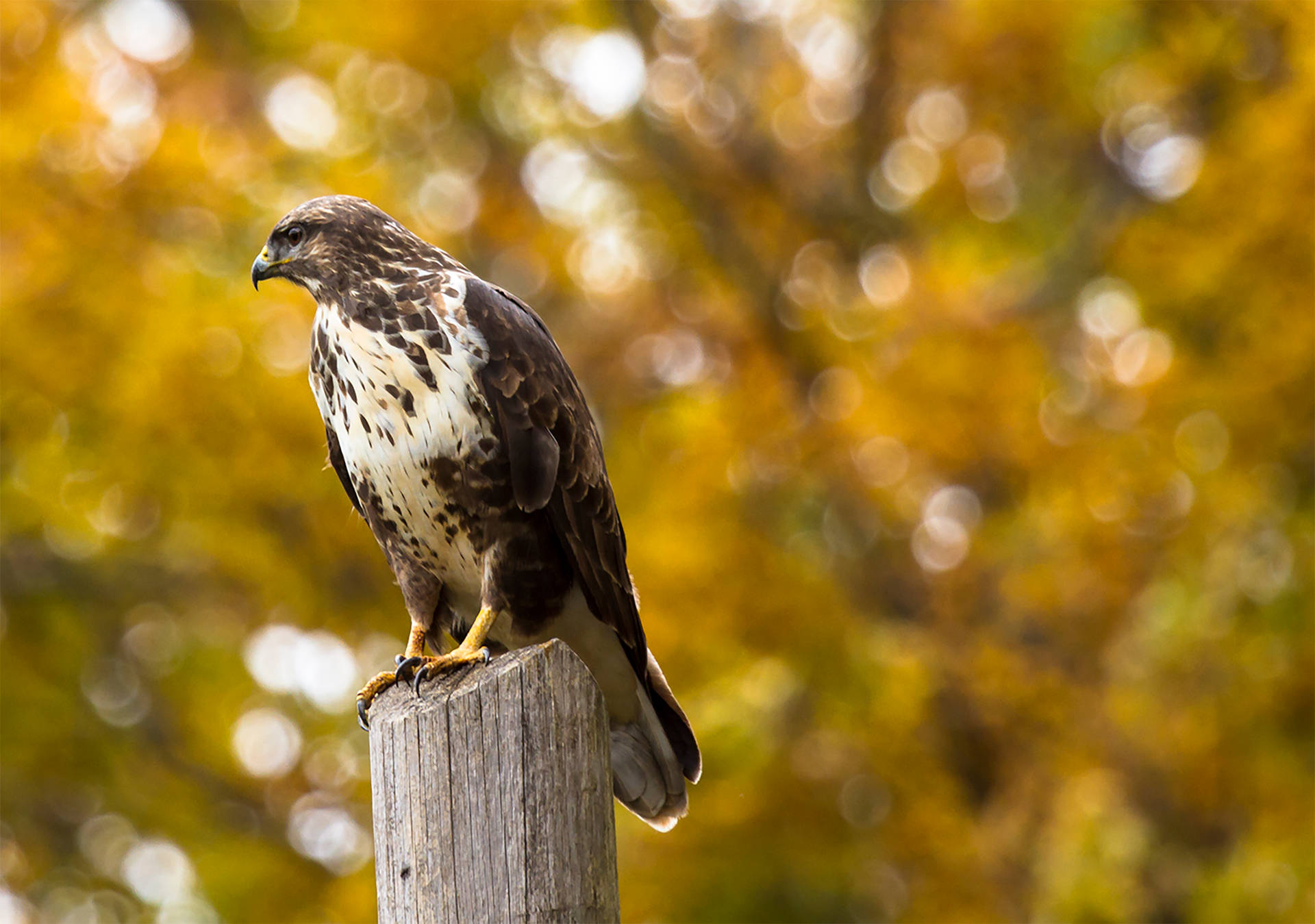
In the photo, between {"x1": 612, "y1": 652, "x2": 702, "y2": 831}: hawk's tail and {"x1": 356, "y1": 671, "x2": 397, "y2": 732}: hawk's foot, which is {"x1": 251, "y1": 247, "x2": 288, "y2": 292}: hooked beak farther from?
{"x1": 612, "y1": 652, "x2": 702, "y2": 831}: hawk's tail

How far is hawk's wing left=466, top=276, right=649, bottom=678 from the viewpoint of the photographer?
10.4 ft

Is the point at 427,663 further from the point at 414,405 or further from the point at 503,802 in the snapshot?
the point at 503,802

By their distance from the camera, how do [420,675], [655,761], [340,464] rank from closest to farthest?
[420,675] → [655,761] → [340,464]

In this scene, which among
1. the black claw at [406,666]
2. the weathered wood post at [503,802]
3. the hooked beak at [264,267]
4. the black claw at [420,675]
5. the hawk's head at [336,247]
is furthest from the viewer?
the hooked beak at [264,267]

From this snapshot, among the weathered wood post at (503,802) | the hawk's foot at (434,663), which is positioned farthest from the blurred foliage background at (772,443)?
the weathered wood post at (503,802)

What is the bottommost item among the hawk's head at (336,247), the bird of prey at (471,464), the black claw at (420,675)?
the black claw at (420,675)

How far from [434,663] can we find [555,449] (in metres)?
0.57

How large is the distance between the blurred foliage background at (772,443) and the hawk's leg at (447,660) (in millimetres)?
2545

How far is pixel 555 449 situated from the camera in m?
3.20

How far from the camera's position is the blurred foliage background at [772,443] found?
6031 mm

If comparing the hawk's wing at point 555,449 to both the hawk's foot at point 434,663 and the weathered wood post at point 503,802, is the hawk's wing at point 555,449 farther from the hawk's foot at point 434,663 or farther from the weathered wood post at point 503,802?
the weathered wood post at point 503,802

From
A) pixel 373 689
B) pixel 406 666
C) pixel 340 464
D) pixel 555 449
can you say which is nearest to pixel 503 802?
pixel 406 666

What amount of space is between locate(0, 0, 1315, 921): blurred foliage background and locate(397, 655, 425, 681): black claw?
2.68 metres

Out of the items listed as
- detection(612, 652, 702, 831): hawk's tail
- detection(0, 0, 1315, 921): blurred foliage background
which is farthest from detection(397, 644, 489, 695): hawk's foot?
detection(0, 0, 1315, 921): blurred foliage background
